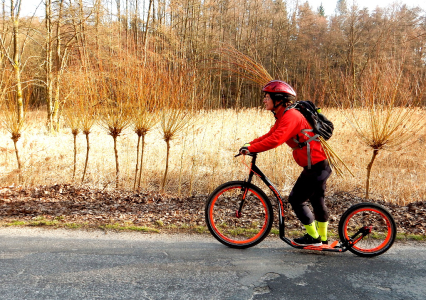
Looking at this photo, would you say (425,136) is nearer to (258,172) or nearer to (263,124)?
(263,124)

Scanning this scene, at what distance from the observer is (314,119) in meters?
3.61

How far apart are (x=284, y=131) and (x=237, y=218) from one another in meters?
A: 1.73

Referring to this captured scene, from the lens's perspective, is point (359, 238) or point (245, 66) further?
point (245, 66)

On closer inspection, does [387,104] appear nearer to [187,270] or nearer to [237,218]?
[237,218]

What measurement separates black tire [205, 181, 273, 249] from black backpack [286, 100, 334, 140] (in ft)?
3.26

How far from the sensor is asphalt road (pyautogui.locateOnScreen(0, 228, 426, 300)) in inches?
111

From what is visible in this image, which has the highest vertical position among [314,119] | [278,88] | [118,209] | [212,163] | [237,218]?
[278,88]

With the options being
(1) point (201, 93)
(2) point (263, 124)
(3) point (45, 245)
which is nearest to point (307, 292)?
(3) point (45, 245)

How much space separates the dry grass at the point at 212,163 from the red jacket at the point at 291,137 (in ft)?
11.6

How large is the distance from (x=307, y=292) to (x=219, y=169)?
18.7ft

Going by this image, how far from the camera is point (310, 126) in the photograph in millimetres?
3635

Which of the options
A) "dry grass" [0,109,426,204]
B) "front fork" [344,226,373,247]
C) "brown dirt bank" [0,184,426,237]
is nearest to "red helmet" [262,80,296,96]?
"front fork" [344,226,373,247]

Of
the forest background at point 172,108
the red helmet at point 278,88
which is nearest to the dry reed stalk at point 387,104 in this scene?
the forest background at point 172,108

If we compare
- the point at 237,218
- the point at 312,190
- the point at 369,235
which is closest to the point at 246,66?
the point at 237,218
